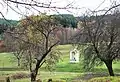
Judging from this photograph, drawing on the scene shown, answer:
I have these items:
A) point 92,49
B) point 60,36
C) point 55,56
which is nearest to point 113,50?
point 92,49

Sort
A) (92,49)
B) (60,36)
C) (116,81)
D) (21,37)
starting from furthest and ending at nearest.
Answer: (60,36) → (92,49) → (116,81) → (21,37)

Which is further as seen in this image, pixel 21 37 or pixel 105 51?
pixel 105 51

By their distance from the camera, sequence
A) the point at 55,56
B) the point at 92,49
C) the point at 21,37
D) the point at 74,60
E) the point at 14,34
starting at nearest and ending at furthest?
the point at 14,34 → the point at 21,37 → the point at 92,49 → the point at 55,56 → the point at 74,60

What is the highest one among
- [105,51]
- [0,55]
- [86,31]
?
[86,31]

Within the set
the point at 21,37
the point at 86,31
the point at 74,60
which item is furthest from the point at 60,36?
the point at 21,37

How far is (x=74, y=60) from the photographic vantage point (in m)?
71.1

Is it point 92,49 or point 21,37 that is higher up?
point 21,37

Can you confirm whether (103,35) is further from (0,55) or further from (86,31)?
(0,55)

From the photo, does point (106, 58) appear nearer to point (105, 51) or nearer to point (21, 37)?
point (105, 51)

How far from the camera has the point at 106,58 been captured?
3288 centimetres

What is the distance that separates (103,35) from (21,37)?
92.4 ft

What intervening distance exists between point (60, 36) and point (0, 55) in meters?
49.7

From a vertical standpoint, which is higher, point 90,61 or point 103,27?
point 103,27

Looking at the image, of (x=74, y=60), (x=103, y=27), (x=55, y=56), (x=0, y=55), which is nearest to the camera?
(x=103, y=27)
